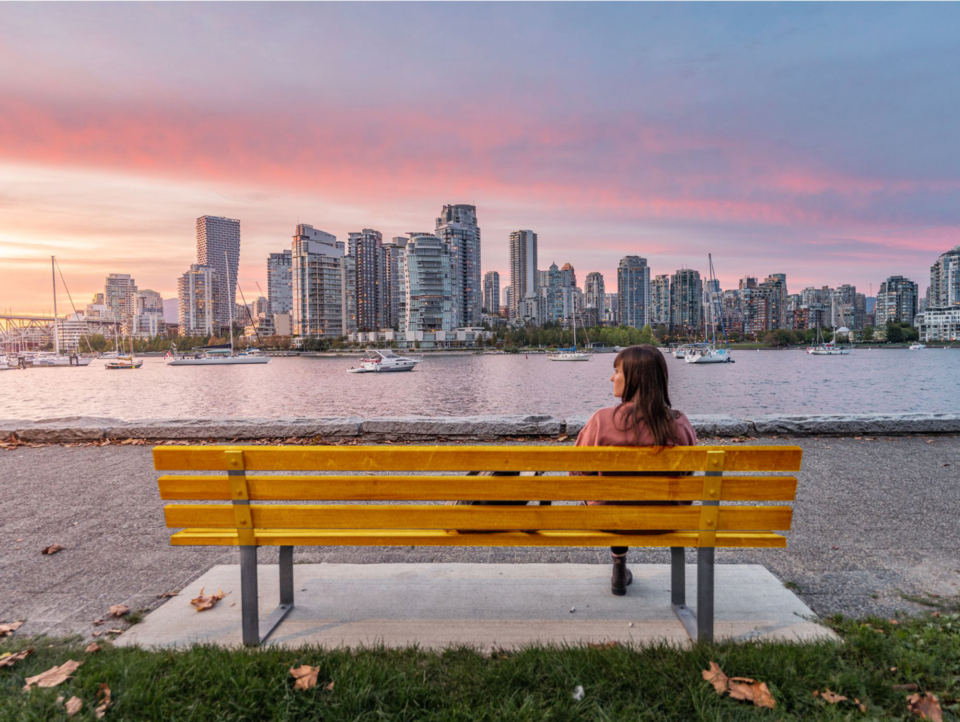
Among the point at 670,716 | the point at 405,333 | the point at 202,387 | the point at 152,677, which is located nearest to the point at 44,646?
the point at 152,677

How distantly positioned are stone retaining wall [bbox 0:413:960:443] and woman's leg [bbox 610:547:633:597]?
4976 millimetres

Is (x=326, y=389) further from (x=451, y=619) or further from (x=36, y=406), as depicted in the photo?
(x=451, y=619)

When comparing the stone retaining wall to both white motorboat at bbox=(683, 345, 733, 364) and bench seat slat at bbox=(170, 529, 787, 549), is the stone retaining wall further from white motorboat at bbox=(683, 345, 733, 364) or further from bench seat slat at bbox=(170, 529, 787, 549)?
white motorboat at bbox=(683, 345, 733, 364)

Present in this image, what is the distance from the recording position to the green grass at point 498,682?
2.28 m

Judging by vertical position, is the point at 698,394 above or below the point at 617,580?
below

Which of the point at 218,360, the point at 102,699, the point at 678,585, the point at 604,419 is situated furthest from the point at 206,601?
the point at 218,360

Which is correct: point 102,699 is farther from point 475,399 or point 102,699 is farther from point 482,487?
point 475,399

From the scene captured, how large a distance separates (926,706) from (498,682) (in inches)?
67.1

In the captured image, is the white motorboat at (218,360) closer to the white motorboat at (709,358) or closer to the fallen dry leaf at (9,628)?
the white motorboat at (709,358)

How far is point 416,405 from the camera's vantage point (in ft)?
128

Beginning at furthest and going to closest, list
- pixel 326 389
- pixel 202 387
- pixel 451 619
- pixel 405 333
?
pixel 405 333 < pixel 202 387 < pixel 326 389 < pixel 451 619

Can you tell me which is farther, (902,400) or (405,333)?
(405,333)

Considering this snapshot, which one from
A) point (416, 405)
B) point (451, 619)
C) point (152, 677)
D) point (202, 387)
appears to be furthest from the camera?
point (202, 387)

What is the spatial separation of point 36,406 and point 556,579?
2109 inches
